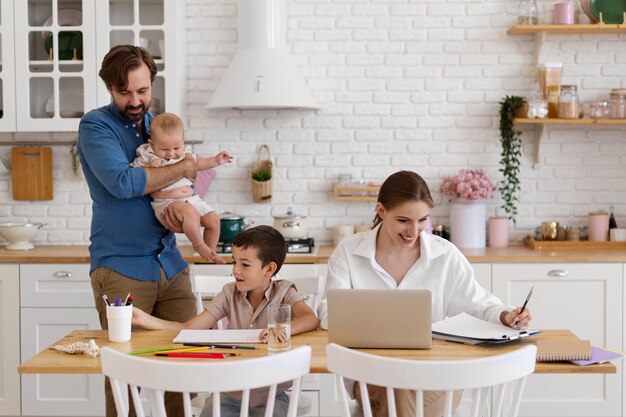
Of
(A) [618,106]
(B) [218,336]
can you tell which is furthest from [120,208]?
(A) [618,106]

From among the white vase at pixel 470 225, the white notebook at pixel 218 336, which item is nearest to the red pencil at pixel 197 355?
the white notebook at pixel 218 336

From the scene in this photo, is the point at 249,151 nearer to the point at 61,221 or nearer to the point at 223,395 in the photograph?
the point at 61,221

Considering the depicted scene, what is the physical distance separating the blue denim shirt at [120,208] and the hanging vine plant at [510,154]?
2.32 m

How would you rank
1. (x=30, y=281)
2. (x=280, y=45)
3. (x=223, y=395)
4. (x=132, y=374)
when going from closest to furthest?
(x=132, y=374), (x=223, y=395), (x=30, y=281), (x=280, y=45)

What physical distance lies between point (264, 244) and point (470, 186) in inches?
87.6

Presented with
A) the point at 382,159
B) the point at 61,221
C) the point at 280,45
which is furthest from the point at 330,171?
the point at 61,221

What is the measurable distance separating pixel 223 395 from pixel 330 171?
247 centimetres

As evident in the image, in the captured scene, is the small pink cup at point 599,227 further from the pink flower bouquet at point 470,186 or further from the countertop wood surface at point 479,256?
the pink flower bouquet at point 470,186

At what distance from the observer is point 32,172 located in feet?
17.0

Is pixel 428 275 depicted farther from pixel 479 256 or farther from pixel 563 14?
pixel 563 14

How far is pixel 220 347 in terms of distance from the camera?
2.60 metres

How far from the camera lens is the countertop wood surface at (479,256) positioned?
452 cm

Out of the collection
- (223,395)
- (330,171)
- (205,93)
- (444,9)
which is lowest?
(223,395)

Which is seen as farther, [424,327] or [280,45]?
[280,45]
